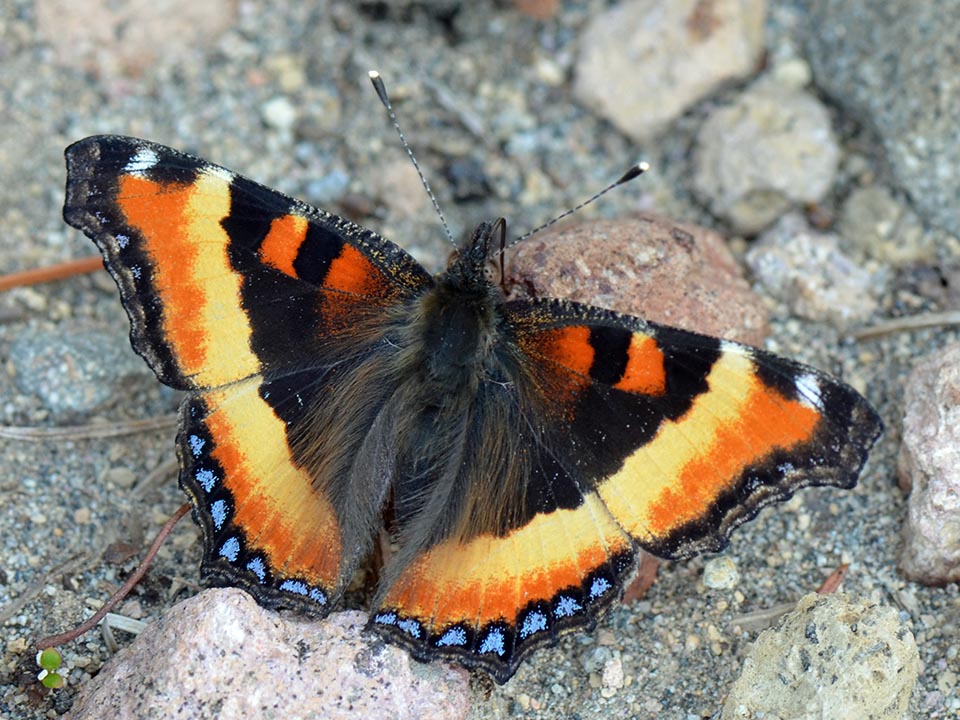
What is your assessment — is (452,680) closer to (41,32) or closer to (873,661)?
(873,661)

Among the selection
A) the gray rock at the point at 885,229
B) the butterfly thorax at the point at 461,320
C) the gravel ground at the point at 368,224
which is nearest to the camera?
the butterfly thorax at the point at 461,320

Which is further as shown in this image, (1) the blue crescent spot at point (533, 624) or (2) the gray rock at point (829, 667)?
(1) the blue crescent spot at point (533, 624)

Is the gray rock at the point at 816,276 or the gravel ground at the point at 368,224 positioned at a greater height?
the gray rock at the point at 816,276

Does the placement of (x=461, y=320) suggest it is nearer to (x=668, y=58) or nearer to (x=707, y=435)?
(x=707, y=435)

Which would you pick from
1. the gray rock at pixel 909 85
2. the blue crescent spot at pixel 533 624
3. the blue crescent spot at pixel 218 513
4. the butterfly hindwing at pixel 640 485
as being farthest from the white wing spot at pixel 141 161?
the gray rock at pixel 909 85

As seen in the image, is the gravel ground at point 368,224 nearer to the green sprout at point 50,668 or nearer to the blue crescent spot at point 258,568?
the green sprout at point 50,668

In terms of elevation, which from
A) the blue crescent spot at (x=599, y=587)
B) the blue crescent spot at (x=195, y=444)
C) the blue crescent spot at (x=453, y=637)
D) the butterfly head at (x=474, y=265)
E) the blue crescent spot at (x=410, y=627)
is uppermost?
the butterfly head at (x=474, y=265)

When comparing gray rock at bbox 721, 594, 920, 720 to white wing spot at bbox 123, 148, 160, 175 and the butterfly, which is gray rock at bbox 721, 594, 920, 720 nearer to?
the butterfly

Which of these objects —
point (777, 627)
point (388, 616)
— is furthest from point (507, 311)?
point (777, 627)
